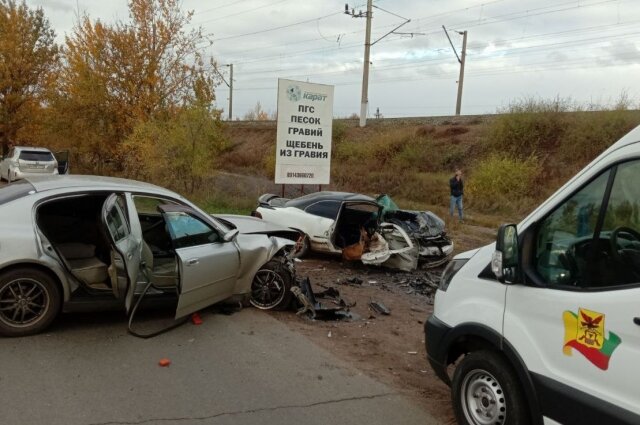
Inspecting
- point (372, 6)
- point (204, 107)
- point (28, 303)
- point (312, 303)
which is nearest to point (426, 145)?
point (372, 6)

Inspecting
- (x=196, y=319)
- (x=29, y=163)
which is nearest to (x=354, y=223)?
(x=196, y=319)

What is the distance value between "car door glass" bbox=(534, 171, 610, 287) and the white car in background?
68.2 feet

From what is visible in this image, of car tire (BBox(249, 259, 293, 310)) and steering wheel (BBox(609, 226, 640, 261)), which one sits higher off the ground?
steering wheel (BBox(609, 226, 640, 261))

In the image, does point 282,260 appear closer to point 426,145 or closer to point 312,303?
point 312,303

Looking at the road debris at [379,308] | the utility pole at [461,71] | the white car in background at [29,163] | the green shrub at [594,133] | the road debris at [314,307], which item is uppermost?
the utility pole at [461,71]

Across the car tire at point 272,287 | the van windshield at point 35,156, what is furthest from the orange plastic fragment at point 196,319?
the van windshield at point 35,156

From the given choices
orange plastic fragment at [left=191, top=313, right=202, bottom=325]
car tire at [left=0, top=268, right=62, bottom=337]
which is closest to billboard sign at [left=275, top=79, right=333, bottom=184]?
orange plastic fragment at [left=191, top=313, right=202, bottom=325]

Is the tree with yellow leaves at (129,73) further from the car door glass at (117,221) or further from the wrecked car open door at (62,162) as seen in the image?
the car door glass at (117,221)

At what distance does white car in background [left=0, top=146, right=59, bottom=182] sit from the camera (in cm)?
2041

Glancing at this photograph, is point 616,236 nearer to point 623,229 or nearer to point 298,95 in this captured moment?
point 623,229

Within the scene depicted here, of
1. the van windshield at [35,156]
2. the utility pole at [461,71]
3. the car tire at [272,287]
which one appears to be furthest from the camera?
the utility pole at [461,71]

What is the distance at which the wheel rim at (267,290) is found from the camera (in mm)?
6516

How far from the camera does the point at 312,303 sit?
673 cm

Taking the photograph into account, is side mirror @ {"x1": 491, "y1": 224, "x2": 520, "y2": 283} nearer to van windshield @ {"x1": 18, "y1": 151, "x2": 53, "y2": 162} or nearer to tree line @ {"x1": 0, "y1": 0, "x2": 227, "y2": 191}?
tree line @ {"x1": 0, "y1": 0, "x2": 227, "y2": 191}
